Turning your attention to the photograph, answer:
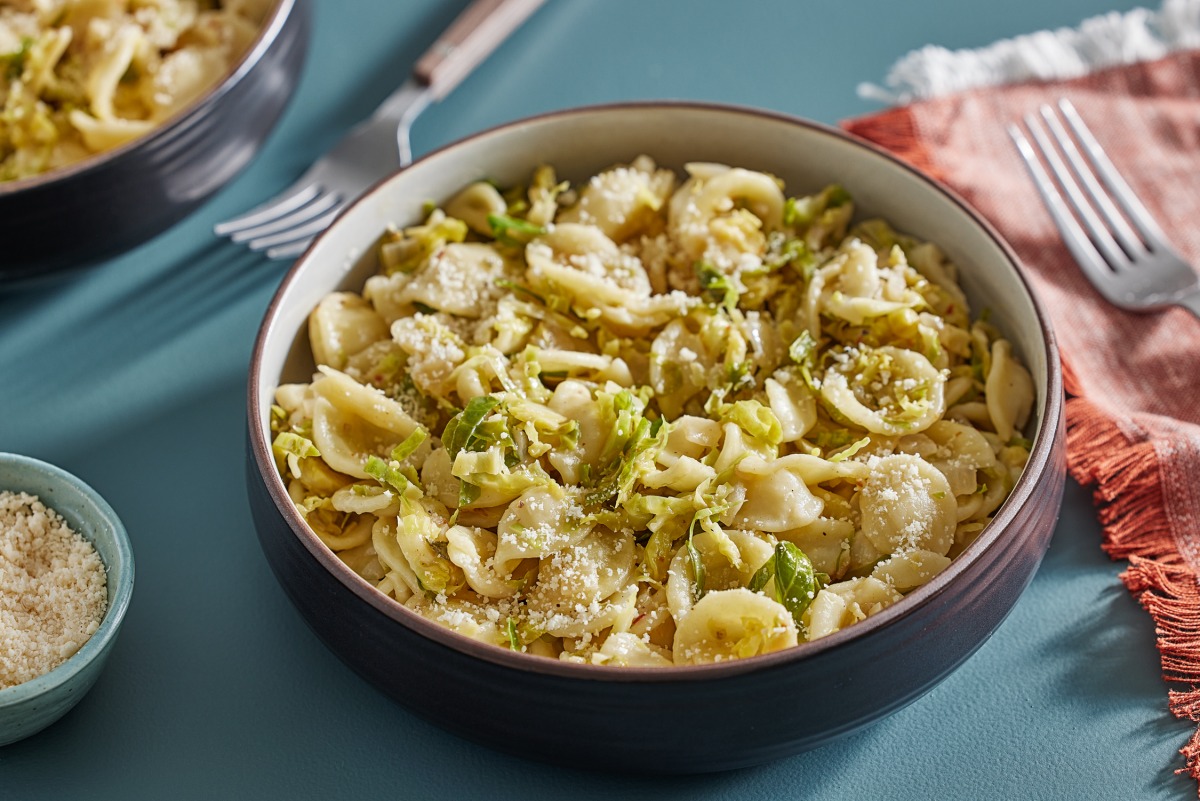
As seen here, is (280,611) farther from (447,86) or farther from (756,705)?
(447,86)

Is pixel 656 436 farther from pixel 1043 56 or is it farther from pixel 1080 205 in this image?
pixel 1043 56

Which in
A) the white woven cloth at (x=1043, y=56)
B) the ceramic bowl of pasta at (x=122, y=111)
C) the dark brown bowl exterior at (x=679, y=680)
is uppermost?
the white woven cloth at (x=1043, y=56)

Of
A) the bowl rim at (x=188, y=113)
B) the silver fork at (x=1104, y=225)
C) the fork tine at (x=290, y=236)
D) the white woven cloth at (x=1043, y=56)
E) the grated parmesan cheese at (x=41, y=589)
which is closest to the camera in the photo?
the grated parmesan cheese at (x=41, y=589)

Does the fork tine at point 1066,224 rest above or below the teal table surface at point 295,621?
above

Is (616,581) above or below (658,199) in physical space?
below

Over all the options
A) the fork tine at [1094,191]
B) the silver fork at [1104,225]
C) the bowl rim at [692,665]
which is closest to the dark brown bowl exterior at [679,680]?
the bowl rim at [692,665]

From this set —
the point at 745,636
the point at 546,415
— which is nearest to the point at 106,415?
the point at 546,415

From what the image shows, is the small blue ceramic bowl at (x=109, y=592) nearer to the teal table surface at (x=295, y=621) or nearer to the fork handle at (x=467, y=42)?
the teal table surface at (x=295, y=621)
